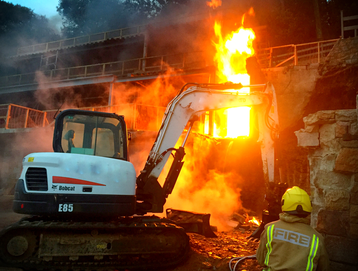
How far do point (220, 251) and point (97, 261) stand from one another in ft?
8.50

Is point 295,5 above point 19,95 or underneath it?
above

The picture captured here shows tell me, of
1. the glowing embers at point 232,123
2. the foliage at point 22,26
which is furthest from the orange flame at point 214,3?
the foliage at point 22,26

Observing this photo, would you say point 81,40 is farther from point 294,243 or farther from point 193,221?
point 294,243

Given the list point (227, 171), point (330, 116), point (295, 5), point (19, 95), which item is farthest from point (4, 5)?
point (330, 116)

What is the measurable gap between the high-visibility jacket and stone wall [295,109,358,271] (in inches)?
70.4

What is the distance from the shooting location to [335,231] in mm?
3678

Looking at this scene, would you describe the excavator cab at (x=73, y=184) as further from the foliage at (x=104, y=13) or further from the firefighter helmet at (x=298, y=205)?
the foliage at (x=104, y=13)

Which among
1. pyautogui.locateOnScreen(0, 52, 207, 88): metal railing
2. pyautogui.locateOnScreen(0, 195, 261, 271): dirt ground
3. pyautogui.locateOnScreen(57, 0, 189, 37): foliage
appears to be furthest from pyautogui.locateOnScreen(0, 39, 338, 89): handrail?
pyautogui.locateOnScreen(0, 195, 261, 271): dirt ground

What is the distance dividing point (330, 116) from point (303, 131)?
485mm

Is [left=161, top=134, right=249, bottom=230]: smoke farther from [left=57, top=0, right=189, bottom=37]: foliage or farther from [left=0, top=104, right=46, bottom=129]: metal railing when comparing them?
[left=57, top=0, right=189, bottom=37]: foliage

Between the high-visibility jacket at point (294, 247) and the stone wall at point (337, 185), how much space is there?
179 centimetres

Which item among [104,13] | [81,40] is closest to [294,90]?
→ [81,40]

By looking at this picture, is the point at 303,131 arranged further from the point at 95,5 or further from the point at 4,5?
the point at 4,5

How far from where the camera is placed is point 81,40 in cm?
2225
